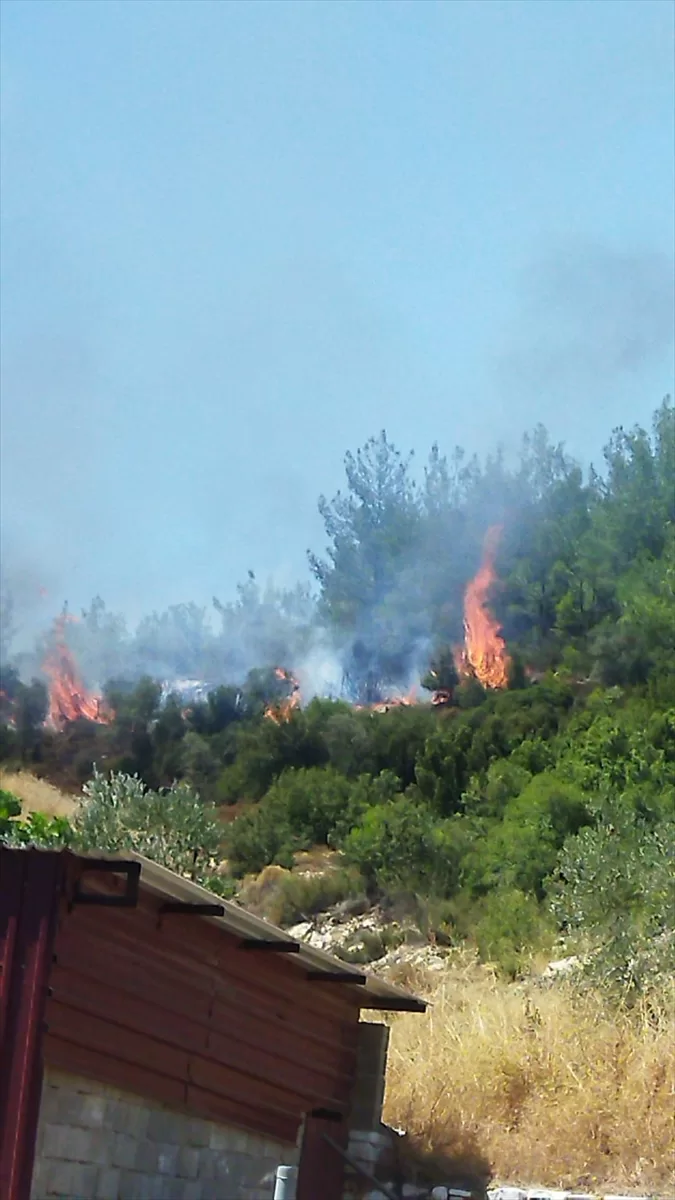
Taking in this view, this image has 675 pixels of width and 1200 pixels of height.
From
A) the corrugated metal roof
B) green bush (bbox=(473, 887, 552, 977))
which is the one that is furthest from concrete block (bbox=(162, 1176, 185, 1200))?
green bush (bbox=(473, 887, 552, 977))

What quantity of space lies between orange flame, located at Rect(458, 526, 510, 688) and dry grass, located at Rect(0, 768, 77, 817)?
13.4 meters

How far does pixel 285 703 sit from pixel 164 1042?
3521cm

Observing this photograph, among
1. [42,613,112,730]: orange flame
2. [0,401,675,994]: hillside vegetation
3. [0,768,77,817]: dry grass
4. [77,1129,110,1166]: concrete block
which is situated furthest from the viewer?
[42,613,112,730]: orange flame

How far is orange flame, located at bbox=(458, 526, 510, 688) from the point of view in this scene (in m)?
46.9

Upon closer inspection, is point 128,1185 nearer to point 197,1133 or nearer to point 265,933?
point 197,1133

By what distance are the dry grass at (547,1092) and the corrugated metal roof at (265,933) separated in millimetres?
1703

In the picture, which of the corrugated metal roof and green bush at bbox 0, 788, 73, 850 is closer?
the corrugated metal roof

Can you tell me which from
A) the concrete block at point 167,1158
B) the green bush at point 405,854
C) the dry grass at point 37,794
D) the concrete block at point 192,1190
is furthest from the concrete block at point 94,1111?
the dry grass at point 37,794

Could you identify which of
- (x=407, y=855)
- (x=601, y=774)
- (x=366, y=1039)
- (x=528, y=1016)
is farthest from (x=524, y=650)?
(x=366, y=1039)

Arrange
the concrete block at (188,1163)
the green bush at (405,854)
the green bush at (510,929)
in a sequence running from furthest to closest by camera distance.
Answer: the green bush at (405,854)
the green bush at (510,929)
the concrete block at (188,1163)

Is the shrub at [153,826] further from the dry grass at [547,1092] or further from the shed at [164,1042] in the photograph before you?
the shed at [164,1042]

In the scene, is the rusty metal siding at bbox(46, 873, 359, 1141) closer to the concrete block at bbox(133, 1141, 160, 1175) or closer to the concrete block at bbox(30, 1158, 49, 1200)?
the concrete block at bbox(133, 1141, 160, 1175)

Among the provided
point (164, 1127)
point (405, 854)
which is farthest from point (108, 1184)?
point (405, 854)

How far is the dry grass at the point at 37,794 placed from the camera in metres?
37.0
